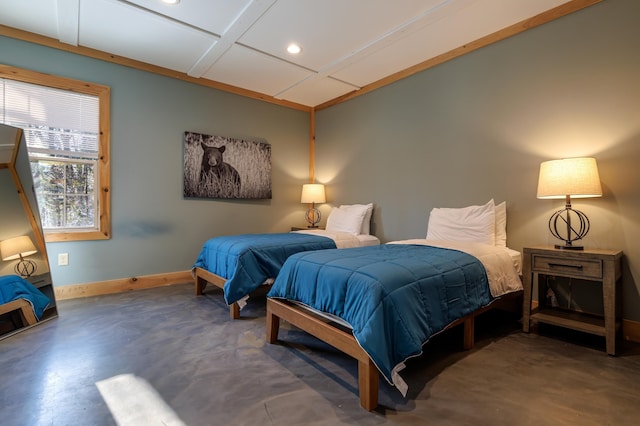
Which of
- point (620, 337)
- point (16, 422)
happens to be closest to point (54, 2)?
point (16, 422)

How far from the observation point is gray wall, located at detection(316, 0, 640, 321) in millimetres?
2266

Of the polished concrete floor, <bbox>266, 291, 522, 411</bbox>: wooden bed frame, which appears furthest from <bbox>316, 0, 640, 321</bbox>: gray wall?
the polished concrete floor

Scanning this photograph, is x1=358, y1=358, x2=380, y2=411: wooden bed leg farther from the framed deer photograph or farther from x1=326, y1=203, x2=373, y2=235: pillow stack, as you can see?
the framed deer photograph

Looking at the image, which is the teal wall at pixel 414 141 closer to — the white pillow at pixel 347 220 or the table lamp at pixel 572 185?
the table lamp at pixel 572 185

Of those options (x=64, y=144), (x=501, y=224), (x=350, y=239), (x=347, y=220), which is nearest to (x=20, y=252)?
(x=64, y=144)

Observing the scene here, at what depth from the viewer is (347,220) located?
4.00 metres

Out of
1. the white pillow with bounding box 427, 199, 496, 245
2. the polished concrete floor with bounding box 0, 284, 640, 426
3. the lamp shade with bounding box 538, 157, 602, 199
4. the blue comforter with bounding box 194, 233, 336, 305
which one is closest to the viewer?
the polished concrete floor with bounding box 0, 284, 640, 426

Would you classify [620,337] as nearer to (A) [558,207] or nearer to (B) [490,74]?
(A) [558,207]

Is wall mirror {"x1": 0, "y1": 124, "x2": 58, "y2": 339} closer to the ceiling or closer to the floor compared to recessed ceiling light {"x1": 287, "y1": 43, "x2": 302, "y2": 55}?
closer to the floor

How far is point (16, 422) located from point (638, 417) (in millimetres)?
2768

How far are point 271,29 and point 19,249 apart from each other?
2842mm

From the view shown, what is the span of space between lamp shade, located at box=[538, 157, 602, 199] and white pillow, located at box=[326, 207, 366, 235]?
2.01 metres

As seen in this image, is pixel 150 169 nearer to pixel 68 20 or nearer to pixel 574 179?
pixel 68 20

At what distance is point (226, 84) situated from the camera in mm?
4160
